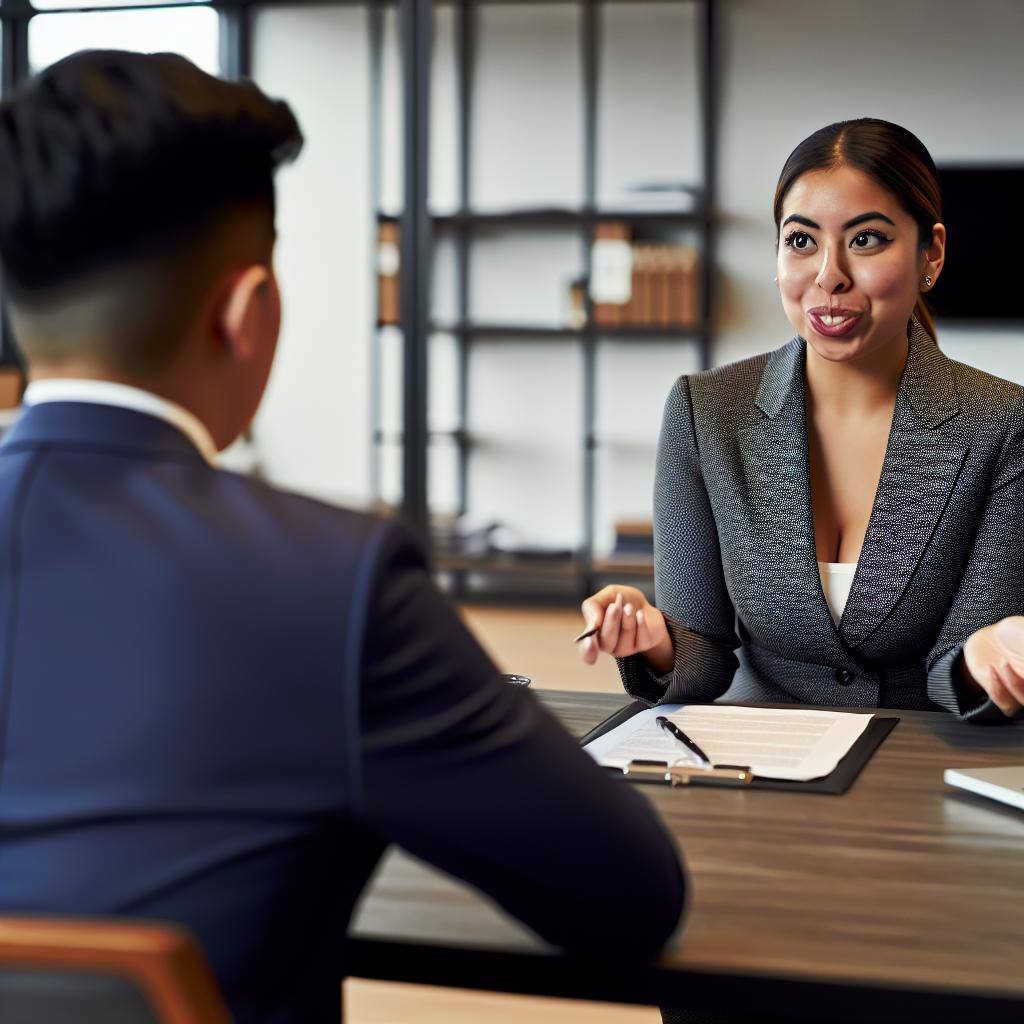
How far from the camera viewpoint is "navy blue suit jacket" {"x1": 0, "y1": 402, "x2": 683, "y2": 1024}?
0.63 m

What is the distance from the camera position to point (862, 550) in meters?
1.65

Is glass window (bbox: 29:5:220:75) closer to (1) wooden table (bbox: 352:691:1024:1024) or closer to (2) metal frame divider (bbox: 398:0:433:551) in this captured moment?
A: (2) metal frame divider (bbox: 398:0:433:551)

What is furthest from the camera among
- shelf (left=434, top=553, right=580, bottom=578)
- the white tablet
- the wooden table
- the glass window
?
the glass window

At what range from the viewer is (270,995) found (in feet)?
2.20

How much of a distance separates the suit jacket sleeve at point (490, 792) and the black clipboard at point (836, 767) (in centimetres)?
34

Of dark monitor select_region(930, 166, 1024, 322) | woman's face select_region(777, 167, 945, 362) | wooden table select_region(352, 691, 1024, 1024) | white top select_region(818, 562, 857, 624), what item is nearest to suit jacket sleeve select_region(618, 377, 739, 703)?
white top select_region(818, 562, 857, 624)

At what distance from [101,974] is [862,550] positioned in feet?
4.17

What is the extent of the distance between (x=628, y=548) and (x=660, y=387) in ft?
2.32

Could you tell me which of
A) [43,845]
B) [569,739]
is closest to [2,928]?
[43,845]

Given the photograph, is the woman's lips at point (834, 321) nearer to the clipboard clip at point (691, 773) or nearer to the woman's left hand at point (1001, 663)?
the woman's left hand at point (1001, 663)

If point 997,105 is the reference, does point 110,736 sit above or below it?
below

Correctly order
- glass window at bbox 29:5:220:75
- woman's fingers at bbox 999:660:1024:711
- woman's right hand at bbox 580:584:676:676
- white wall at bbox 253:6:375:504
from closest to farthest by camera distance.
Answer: woman's fingers at bbox 999:660:1024:711 → woman's right hand at bbox 580:584:676:676 → glass window at bbox 29:5:220:75 → white wall at bbox 253:6:375:504

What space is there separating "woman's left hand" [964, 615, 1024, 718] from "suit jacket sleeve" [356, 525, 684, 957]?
25.9 inches

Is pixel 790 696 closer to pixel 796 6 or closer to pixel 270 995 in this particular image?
pixel 270 995
